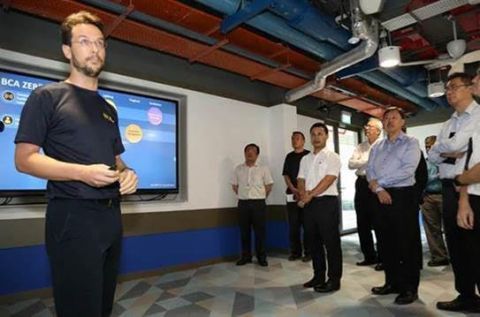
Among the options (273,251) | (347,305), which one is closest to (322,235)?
(347,305)

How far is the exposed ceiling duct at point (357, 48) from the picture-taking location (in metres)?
3.04

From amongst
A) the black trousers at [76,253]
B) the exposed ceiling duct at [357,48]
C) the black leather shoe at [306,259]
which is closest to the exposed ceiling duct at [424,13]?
the exposed ceiling duct at [357,48]

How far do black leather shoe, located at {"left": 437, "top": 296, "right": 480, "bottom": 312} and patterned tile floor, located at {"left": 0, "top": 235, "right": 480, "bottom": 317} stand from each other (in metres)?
0.06

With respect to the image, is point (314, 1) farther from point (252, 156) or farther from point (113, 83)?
point (113, 83)

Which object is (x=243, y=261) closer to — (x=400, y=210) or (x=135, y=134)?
(x=135, y=134)

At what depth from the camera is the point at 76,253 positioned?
1.02 meters

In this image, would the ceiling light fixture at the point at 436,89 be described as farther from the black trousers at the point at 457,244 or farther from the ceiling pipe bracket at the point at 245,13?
the ceiling pipe bracket at the point at 245,13

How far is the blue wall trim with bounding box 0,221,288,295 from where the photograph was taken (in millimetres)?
2725

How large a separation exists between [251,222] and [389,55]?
98.5 inches

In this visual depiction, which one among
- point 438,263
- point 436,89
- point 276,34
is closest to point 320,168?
point 276,34

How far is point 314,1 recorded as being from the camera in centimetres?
341

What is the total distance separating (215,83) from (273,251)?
8.33 ft

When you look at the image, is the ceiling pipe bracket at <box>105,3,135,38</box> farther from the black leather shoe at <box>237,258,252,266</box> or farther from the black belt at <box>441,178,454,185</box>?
the black leather shoe at <box>237,258,252,266</box>

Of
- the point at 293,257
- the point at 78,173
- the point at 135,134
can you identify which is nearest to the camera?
the point at 78,173
